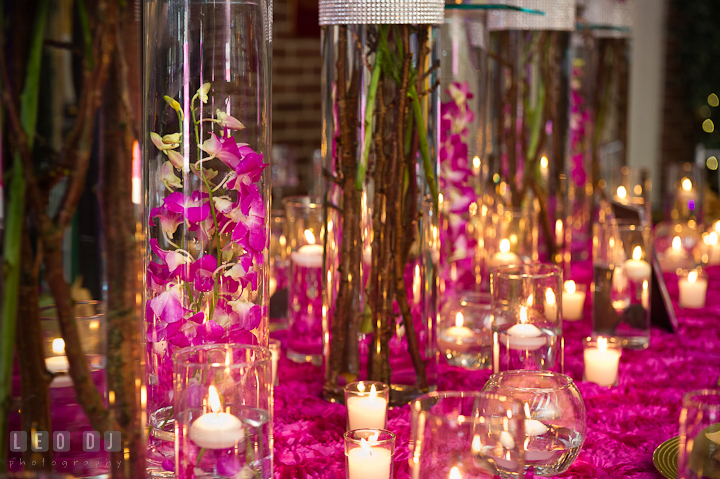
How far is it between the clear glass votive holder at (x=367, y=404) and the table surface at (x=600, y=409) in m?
0.04

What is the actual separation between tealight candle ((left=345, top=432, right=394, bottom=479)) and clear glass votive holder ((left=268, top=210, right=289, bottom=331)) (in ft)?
2.01

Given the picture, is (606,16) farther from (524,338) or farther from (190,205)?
(190,205)

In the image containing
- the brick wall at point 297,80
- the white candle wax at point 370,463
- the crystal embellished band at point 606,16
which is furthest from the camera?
the brick wall at point 297,80

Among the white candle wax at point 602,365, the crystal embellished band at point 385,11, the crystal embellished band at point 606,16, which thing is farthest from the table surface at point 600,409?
the crystal embellished band at point 606,16

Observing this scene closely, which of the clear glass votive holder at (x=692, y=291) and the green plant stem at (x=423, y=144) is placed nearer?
the green plant stem at (x=423, y=144)

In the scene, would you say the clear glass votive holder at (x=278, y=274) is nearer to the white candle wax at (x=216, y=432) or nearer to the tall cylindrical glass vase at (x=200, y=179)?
the tall cylindrical glass vase at (x=200, y=179)

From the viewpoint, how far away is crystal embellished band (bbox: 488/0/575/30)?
1.80 meters

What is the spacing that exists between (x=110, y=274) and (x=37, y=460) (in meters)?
0.16

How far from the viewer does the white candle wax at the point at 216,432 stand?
69 cm

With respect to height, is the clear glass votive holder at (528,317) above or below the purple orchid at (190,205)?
below

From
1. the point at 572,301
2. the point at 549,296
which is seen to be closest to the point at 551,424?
the point at 549,296

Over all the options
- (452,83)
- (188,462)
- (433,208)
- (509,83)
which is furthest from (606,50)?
(188,462)

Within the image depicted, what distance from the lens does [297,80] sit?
4.64 meters

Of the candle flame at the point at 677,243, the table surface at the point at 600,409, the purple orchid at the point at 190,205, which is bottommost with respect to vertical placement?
the table surface at the point at 600,409
